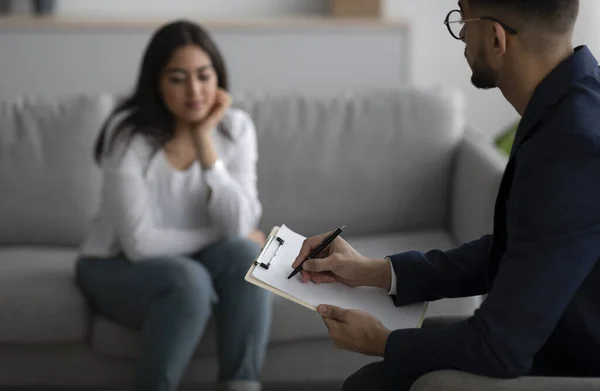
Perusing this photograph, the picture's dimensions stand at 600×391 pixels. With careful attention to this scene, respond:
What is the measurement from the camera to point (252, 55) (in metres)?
3.76

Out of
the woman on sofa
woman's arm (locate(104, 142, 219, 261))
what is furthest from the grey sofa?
woman's arm (locate(104, 142, 219, 261))

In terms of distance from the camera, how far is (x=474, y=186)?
2.69 m

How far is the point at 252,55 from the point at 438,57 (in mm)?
814

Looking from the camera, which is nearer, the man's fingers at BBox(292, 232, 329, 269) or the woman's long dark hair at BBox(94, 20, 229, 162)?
the man's fingers at BBox(292, 232, 329, 269)

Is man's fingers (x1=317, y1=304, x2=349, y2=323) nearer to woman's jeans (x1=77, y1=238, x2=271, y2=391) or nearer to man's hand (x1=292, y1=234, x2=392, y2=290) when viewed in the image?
man's hand (x1=292, y1=234, x2=392, y2=290)

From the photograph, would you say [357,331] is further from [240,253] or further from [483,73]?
[240,253]

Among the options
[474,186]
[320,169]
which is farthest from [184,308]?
[474,186]

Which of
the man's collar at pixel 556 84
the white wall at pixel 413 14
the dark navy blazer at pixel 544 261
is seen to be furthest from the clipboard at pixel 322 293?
the white wall at pixel 413 14

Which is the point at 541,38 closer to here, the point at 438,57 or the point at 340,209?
the point at 340,209

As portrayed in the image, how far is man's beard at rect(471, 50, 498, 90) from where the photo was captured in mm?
1378

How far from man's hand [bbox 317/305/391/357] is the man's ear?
43 centimetres

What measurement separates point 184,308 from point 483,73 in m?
1.15

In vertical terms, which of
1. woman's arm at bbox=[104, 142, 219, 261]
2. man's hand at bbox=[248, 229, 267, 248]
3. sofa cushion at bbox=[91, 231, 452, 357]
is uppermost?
woman's arm at bbox=[104, 142, 219, 261]

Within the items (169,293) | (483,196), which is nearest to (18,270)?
(169,293)
